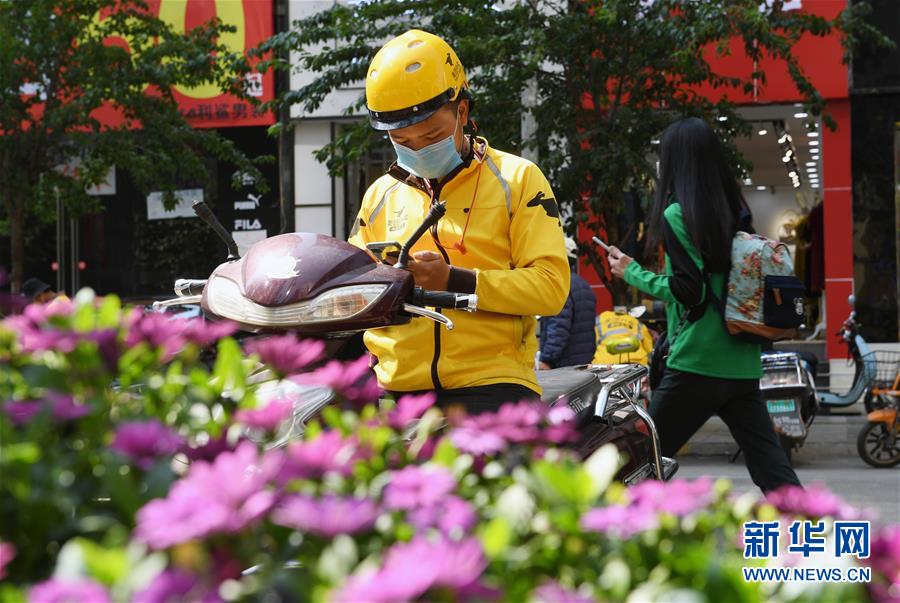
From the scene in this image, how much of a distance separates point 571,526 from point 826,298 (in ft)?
49.5

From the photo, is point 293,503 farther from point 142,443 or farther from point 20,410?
point 20,410

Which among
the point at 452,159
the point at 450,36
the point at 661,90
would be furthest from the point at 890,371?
the point at 452,159

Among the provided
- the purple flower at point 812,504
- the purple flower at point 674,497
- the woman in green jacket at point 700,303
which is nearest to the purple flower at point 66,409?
the purple flower at point 674,497

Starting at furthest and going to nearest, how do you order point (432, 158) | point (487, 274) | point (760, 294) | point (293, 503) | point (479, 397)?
point (760, 294) < point (432, 158) < point (479, 397) < point (487, 274) < point (293, 503)

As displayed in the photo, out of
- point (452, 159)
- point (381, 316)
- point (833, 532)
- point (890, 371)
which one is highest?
point (452, 159)

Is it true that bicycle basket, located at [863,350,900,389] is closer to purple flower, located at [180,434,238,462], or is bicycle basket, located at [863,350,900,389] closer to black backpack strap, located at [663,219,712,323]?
black backpack strap, located at [663,219,712,323]

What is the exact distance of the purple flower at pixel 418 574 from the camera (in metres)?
0.94

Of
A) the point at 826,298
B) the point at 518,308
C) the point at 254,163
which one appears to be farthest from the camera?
the point at 254,163

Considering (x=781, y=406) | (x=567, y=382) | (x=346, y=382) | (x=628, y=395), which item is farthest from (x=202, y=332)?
(x=781, y=406)

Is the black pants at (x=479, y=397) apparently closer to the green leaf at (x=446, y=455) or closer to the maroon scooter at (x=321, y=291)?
the maroon scooter at (x=321, y=291)

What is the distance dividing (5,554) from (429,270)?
1.74m

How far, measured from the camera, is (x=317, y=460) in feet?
4.03

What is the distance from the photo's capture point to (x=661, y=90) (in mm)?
12172

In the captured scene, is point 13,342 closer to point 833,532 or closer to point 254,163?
point 833,532
